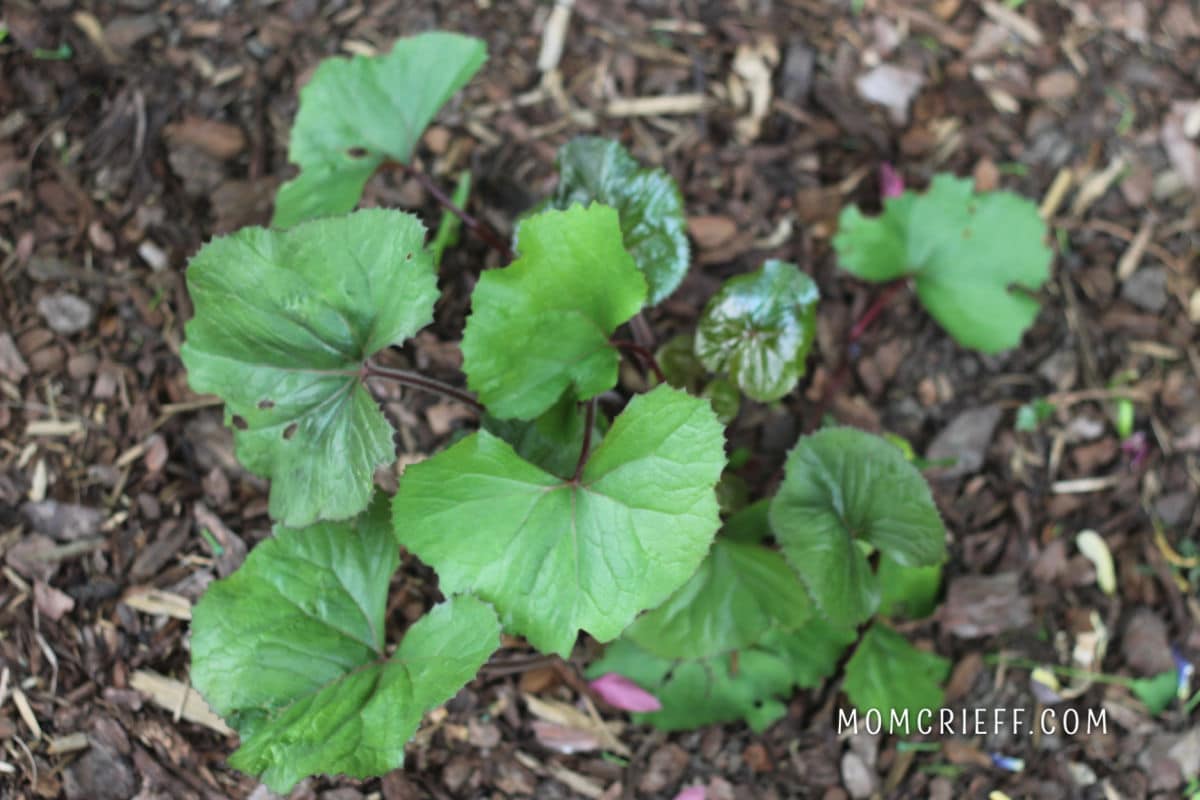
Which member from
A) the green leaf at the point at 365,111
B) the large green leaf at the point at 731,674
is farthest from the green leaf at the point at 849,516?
the green leaf at the point at 365,111

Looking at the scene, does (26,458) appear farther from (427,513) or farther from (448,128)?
(448,128)

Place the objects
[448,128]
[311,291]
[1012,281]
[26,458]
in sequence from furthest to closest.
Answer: [448,128]
[1012,281]
[26,458]
[311,291]

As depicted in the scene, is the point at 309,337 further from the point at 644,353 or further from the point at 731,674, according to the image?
the point at 731,674

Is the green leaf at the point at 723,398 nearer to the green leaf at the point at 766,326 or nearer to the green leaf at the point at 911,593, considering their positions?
the green leaf at the point at 766,326

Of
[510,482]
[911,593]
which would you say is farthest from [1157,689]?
[510,482]

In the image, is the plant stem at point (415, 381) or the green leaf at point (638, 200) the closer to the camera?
the plant stem at point (415, 381)

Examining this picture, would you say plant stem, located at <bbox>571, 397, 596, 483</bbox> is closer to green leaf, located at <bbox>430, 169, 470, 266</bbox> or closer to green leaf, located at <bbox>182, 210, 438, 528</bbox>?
green leaf, located at <bbox>182, 210, 438, 528</bbox>

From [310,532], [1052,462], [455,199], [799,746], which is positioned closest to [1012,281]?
[1052,462]

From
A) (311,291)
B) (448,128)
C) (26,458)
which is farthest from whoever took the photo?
(448,128)
